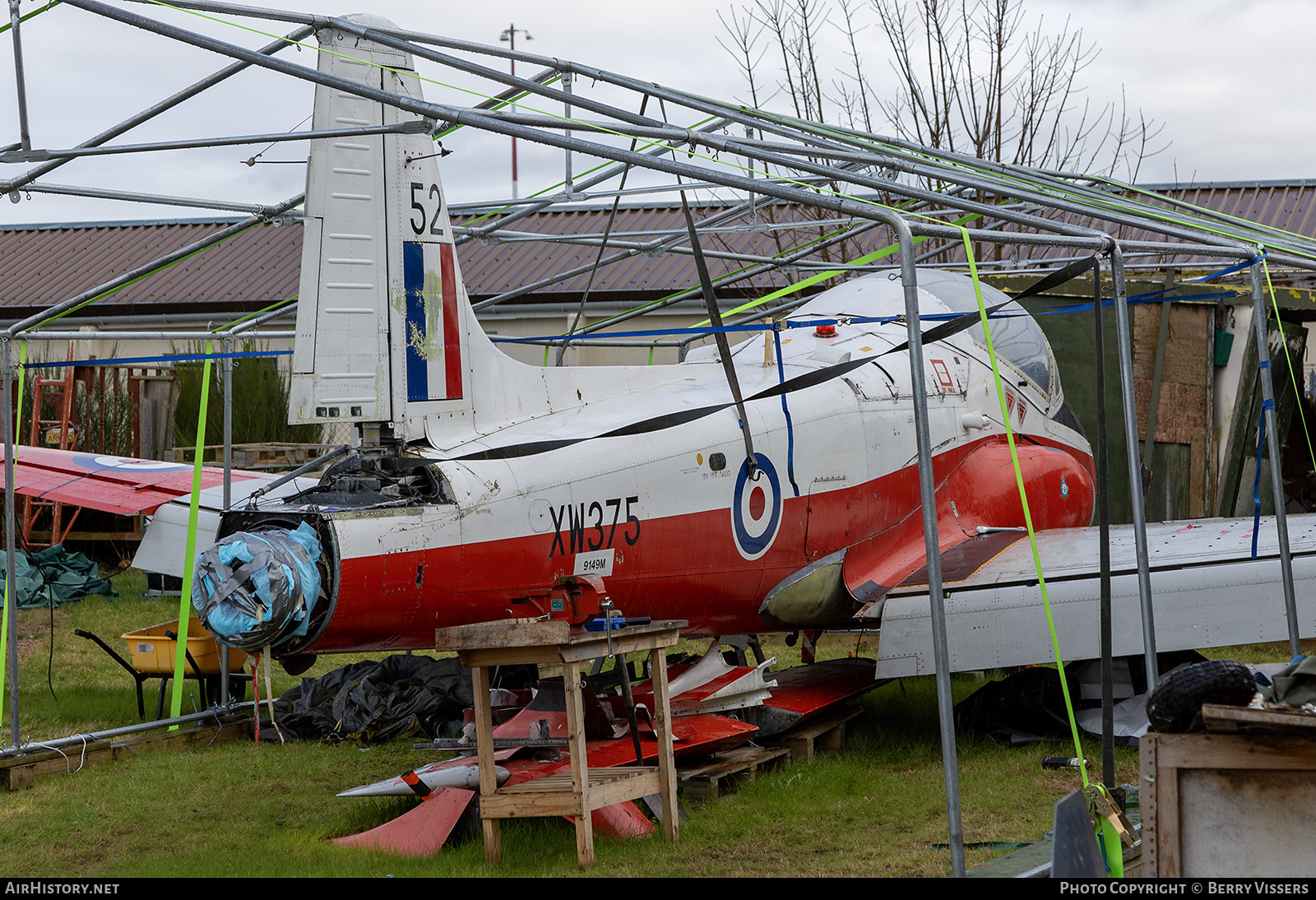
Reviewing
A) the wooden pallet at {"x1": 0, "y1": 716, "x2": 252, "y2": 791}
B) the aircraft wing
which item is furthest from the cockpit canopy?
the wooden pallet at {"x1": 0, "y1": 716, "x2": 252, "y2": 791}

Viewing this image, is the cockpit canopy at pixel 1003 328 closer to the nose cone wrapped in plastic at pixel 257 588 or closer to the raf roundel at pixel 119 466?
the nose cone wrapped in plastic at pixel 257 588

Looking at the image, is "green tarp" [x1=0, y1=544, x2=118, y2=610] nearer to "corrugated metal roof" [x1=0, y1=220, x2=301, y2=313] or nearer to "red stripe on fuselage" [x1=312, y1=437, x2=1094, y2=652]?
"corrugated metal roof" [x1=0, y1=220, x2=301, y2=313]

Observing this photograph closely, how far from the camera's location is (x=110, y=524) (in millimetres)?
17938

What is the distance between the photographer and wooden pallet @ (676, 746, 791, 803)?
668 centimetres

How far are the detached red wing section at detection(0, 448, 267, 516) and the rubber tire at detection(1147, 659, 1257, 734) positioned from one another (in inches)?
297

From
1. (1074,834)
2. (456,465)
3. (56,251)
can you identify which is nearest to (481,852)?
(456,465)

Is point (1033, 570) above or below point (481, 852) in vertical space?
above

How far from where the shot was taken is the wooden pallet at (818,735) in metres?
7.55

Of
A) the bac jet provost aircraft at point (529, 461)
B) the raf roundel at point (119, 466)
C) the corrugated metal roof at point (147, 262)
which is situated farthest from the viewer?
the corrugated metal roof at point (147, 262)

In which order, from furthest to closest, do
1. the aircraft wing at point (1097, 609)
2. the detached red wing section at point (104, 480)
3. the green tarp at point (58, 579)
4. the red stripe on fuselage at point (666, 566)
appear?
the green tarp at point (58, 579)
the detached red wing section at point (104, 480)
the aircraft wing at point (1097, 609)
the red stripe on fuselage at point (666, 566)

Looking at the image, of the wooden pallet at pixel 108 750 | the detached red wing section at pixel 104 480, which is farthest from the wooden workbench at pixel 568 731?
the detached red wing section at pixel 104 480

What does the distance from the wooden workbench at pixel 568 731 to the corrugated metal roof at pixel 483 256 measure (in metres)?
12.0
